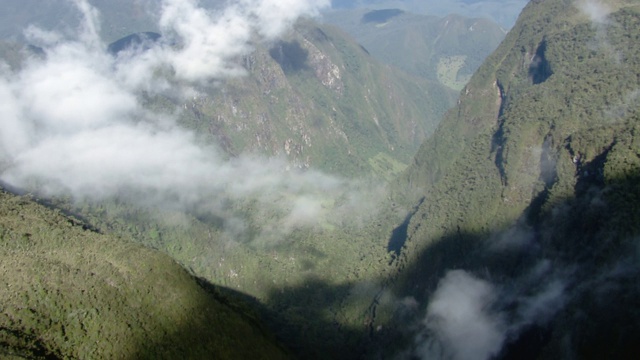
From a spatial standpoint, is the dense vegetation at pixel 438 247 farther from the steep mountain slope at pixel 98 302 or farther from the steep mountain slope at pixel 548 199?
the steep mountain slope at pixel 548 199

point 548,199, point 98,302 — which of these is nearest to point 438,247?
point 548,199

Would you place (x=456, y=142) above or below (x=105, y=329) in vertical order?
above

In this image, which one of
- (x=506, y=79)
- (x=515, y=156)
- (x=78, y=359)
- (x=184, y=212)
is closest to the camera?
(x=78, y=359)

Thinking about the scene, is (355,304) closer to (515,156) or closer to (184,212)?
(515,156)

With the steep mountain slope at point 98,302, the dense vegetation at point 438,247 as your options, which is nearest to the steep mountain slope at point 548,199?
the dense vegetation at point 438,247

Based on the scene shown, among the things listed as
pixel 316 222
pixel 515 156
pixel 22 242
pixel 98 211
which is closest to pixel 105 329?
pixel 22 242

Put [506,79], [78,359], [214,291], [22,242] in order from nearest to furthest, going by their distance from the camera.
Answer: [78,359] < [22,242] < [214,291] < [506,79]

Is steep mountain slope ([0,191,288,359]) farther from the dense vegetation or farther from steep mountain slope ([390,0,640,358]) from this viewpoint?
steep mountain slope ([390,0,640,358])
